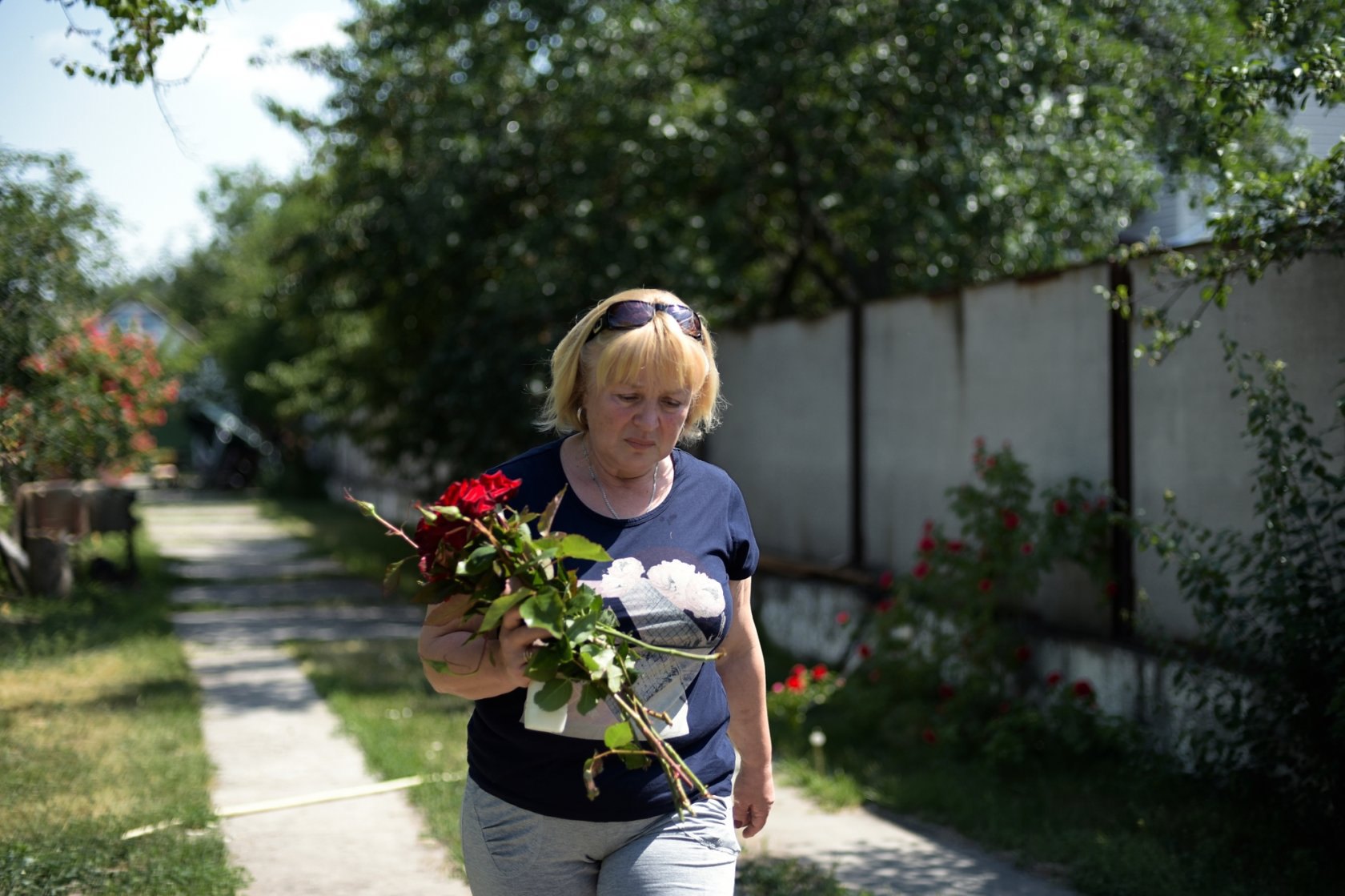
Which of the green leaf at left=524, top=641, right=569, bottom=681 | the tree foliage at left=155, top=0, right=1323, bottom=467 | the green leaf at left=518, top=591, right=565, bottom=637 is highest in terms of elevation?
the tree foliage at left=155, top=0, right=1323, bottom=467

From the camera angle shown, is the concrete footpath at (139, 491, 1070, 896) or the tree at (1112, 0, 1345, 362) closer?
the tree at (1112, 0, 1345, 362)

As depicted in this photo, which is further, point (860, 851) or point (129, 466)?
point (129, 466)

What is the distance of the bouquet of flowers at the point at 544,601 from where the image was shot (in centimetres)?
223

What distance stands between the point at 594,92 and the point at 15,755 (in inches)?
248

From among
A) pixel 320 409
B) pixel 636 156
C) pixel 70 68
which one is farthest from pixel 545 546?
pixel 320 409

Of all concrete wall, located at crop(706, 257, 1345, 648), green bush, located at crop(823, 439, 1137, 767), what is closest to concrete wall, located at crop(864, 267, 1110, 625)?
concrete wall, located at crop(706, 257, 1345, 648)

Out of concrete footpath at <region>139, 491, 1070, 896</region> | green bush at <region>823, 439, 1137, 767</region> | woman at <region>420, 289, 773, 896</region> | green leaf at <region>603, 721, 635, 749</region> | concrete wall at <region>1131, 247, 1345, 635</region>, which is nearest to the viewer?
green leaf at <region>603, 721, 635, 749</region>

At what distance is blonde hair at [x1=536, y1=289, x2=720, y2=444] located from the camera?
251 cm

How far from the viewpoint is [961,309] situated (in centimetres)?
→ 739

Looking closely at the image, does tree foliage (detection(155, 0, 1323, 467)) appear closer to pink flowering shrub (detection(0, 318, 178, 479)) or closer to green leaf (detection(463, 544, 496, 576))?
pink flowering shrub (detection(0, 318, 178, 479))

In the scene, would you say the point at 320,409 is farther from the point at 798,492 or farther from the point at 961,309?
the point at 961,309

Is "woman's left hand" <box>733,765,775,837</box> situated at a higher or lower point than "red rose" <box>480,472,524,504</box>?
lower

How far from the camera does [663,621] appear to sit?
2459 millimetres

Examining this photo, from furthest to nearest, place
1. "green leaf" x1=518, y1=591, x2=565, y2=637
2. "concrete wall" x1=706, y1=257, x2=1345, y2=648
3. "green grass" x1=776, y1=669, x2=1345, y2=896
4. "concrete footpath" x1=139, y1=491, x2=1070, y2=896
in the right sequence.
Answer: "concrete wall" x1=706, y1=257, x2=1345, y2=648 → "concrete footpath" x1=139, y1=491, x2=1070, y2=896 → "green grass" x1=776, y1=669, x2=1345, y2=896 → "green leaf" x1=518, y1=591, x2=565, y2=637
